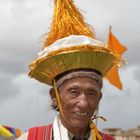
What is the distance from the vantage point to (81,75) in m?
4.20

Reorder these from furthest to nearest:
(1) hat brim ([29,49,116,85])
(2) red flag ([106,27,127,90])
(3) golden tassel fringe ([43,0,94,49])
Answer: (2) red flag ([106,27,127,90])
(3) golden tassel fringe ([43,0,94,49])
(1) hat brim ([29,49,116,85])

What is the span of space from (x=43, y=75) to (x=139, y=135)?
22.6m

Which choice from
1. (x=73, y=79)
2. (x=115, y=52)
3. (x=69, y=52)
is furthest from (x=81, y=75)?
(x=115, y=52)

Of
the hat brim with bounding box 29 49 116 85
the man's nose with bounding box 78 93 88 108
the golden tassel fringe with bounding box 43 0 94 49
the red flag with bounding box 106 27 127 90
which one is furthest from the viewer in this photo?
the red flag with bounding box 106 27 127 90

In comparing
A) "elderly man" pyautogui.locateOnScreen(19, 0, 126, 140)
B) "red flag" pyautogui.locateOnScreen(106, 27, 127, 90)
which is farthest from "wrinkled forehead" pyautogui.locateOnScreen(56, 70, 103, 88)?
"red flag" pyautogui.locateOnScreen(106, 27, 127, 90)

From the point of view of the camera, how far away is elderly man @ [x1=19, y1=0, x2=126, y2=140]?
413cm

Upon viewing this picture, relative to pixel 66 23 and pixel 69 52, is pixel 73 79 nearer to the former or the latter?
pixel 69 52

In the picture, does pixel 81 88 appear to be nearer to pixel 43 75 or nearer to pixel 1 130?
pixel 43 75

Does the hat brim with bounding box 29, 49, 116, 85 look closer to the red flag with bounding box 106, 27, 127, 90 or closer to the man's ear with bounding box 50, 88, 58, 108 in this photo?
the man's ear with bounding box 50, 88, 58, 108

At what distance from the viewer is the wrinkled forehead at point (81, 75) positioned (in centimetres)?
420

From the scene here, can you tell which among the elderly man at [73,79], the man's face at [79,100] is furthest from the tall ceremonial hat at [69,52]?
the man's face at [79,100]

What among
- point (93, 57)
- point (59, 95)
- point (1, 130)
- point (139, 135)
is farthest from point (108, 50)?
point (139, 135)

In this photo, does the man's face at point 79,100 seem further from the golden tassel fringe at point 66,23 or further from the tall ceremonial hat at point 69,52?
the golden tassel fringe at point 66,23

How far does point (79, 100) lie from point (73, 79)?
19 cm
